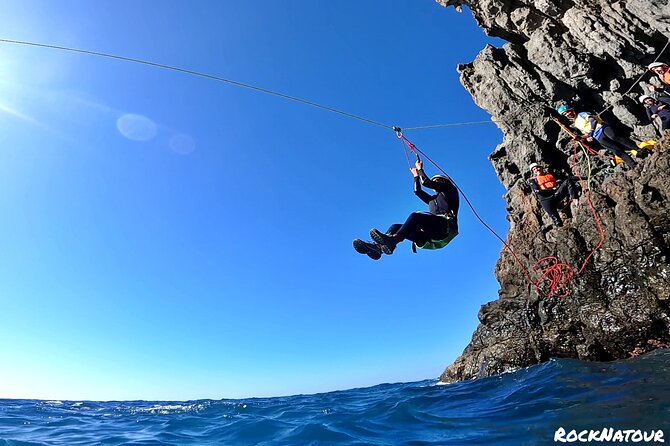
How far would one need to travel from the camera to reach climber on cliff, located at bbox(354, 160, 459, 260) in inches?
351

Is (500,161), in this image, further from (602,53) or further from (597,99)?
(602,53)

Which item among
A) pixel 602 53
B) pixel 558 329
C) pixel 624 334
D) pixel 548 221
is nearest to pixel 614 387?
pixel 624 334

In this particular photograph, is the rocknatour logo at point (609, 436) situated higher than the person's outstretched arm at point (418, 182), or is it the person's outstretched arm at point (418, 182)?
the person's outstretched arm at point (418, 182)

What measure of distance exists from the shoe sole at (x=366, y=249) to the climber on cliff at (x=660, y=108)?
375 inches

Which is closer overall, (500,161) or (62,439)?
(62,439)

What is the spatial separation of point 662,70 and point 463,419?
12.7 meters

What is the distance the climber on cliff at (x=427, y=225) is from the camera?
8.92 meters

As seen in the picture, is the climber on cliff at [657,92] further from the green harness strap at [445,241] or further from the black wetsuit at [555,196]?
the green harness strap at [445,241]

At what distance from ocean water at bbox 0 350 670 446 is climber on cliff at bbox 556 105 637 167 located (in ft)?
25.5

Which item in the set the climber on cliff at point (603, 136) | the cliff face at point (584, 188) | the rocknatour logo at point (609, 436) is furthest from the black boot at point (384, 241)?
the climber on cliff at point (603, 136)

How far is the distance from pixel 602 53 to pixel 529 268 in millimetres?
8180

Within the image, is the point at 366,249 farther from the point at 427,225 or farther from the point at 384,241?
the point at 427,225

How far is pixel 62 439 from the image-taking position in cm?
759

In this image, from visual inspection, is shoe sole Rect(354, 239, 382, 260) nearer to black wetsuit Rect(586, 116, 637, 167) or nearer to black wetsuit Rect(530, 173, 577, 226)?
black wetsuit Rect(530, 173, 577, 226)
